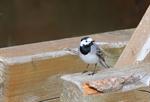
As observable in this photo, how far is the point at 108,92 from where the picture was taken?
1.25 m

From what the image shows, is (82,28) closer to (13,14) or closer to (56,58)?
(13,14)

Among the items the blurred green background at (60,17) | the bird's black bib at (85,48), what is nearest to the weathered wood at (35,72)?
the bird's black bib at (85,48)

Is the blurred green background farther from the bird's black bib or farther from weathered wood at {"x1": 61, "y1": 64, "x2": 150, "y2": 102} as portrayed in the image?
weathered wood at {"x1": 61, "y1": 64, "x2": 150, "y2": 102}

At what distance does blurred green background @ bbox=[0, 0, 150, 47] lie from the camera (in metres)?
4.76

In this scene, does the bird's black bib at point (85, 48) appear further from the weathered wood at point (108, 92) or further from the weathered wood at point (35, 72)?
the weathered wood at point (108, 92)

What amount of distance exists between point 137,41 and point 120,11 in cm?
317

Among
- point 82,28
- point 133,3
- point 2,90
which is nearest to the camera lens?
point 2,90

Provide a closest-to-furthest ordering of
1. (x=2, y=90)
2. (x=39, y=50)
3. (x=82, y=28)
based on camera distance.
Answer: (x=2, y=90) < (x=39, y=50) < (x=82, y=28)

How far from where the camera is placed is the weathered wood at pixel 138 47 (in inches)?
65.2

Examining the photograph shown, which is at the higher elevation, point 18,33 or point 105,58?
point 105,58

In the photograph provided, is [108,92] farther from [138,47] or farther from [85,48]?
[85,48]

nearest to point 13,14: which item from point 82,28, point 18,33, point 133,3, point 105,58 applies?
point 18,33

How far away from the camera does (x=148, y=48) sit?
1655mm

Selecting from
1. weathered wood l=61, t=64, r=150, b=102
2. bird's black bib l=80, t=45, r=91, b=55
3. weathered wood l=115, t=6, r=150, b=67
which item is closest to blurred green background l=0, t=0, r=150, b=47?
bird's black bib l=80, t=45, r=91, b=55
